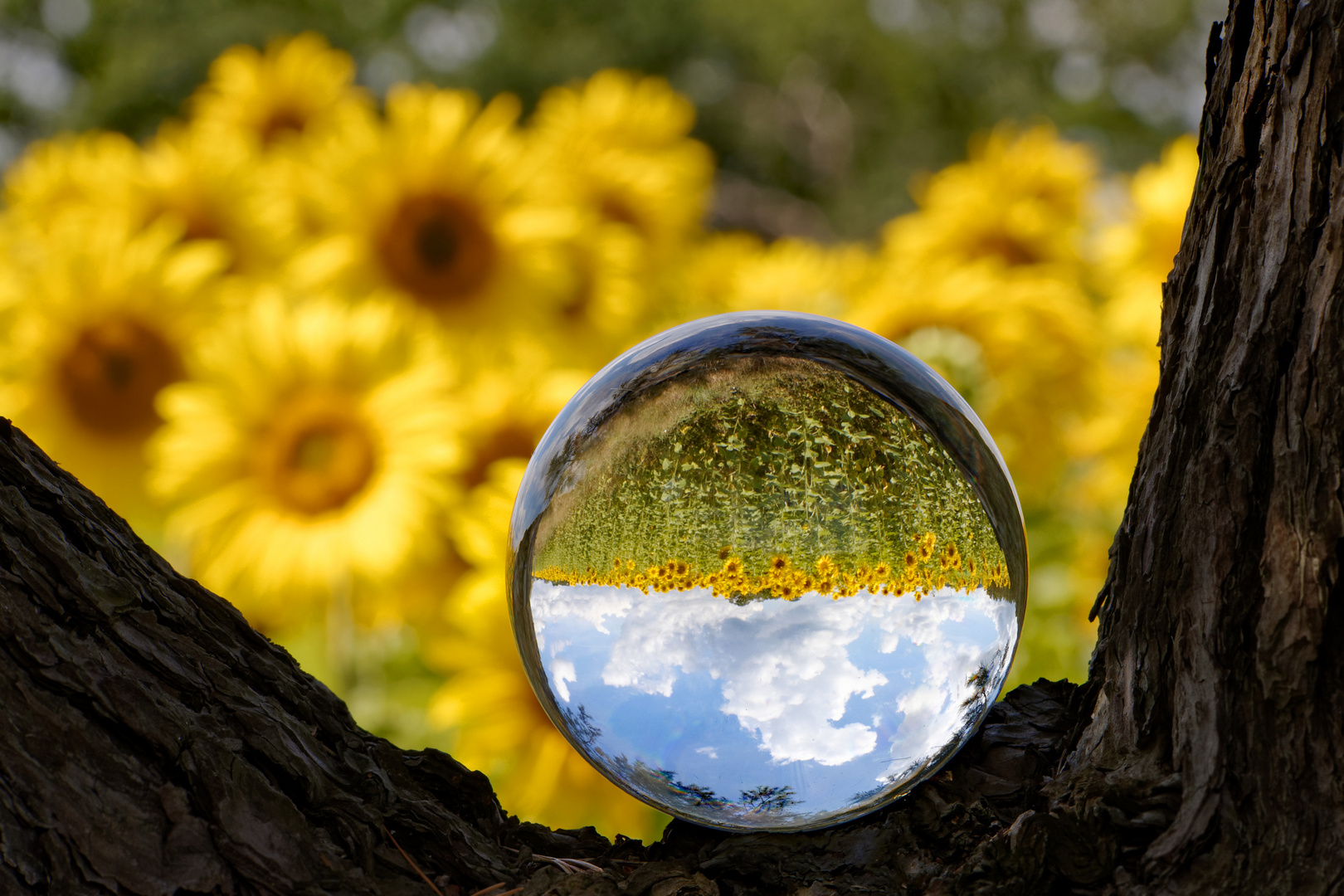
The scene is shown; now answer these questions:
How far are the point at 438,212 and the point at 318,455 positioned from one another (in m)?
0.49

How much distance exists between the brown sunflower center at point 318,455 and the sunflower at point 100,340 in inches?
11.1

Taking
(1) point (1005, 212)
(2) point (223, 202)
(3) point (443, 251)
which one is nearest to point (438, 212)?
(3) point (443, 251)

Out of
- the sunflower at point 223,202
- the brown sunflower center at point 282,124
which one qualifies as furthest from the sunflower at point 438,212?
the brown sunflower center at point 282,124

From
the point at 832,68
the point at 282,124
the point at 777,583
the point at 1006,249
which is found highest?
the point at 832,68

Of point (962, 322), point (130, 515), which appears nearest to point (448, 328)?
point (130, 515)

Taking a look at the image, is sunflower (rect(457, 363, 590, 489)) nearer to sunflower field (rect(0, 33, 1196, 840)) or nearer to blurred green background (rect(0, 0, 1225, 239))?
sunflower field (rect(0, 33, 1196, 840))

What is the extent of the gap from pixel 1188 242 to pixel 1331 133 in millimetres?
78

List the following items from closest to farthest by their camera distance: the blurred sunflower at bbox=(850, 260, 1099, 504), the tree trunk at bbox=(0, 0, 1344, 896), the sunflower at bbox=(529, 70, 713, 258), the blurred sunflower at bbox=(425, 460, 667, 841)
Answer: the tree trunk at bbox=(0, 0, 1344, 896)
the blurred sunflower at bbox=(425, 460, 667, 841)
the blurred sunflower at bbox=(850, 260, 1099, 504)
the sunflower at bbox=(529, 70, 713, 258)

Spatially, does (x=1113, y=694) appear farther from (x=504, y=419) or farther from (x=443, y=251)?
(x=443, y=251)

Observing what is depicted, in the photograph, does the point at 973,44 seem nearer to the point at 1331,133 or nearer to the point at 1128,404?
the point at 1128,404

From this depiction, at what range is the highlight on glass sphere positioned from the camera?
1.76 ft

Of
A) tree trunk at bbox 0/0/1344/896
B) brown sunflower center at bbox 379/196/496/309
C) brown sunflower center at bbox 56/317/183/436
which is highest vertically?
brown sunflower center at bbox 379/196/496/309

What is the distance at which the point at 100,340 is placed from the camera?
4.53ft

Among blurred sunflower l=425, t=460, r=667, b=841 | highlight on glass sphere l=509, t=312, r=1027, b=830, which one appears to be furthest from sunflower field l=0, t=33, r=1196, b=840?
highlight on glass sphere l=509, t=312, r=1027, b=830
